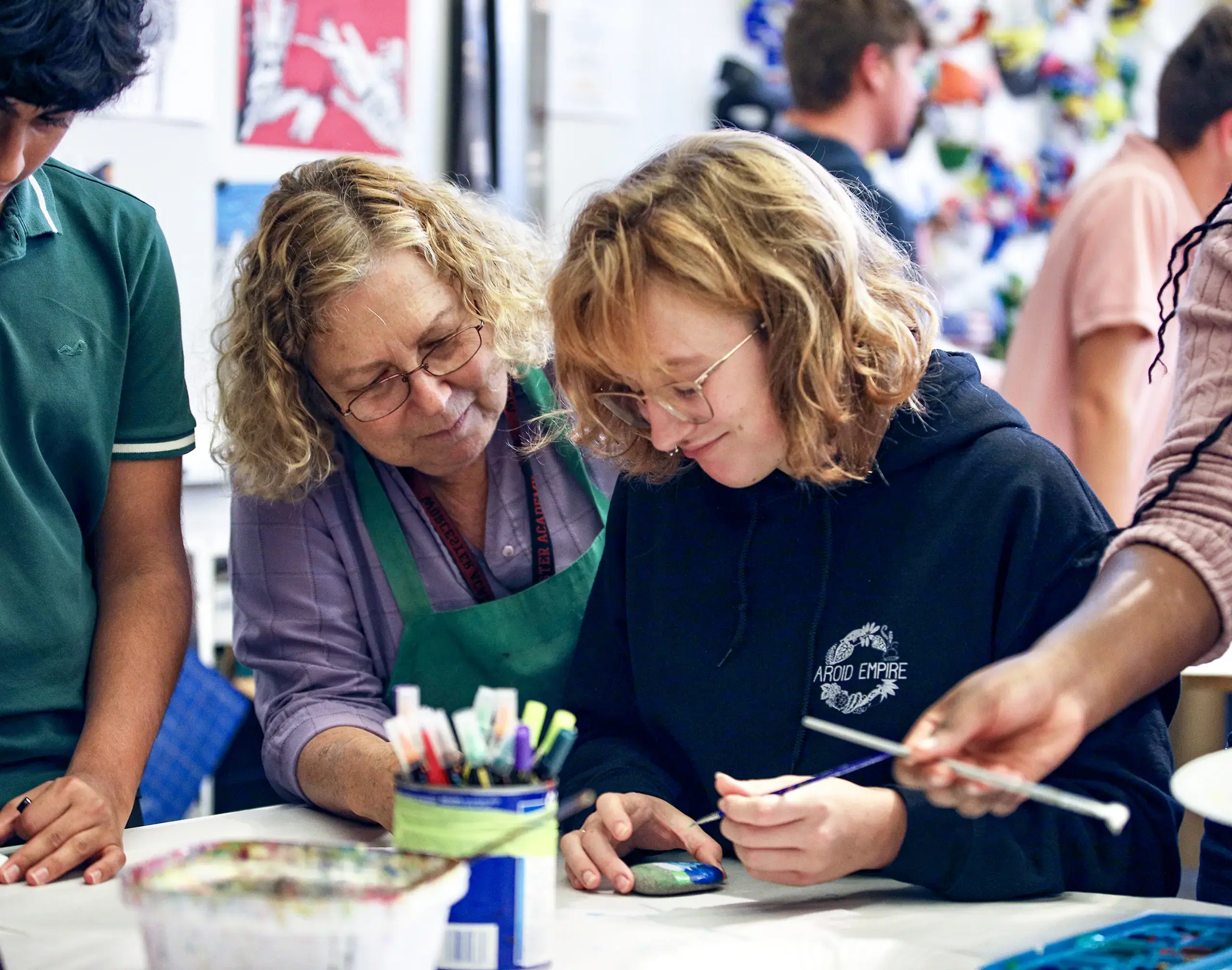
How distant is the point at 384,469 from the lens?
165 centimetres

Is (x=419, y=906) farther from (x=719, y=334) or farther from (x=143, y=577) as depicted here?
(x=143, y=577)

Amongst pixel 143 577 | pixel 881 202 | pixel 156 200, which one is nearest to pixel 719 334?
pixel 143 577

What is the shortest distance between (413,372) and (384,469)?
0.56ft

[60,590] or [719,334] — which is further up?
[719,334]

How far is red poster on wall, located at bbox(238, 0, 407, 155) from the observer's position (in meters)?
2.95

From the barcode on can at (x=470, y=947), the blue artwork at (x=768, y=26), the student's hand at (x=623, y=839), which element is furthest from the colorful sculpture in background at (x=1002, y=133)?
the barcode on can at (x=470, y=947)

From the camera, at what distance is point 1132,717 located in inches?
45.1

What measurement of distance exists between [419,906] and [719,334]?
617 millimetres

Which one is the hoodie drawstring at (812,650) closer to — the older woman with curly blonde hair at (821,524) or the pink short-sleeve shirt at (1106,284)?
Answer: the older woman with curly blonde hair at (821,524)

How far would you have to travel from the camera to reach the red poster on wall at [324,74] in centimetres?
295

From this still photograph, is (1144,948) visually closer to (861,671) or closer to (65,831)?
(861,671)

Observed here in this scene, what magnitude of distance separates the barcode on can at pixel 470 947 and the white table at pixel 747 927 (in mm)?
91

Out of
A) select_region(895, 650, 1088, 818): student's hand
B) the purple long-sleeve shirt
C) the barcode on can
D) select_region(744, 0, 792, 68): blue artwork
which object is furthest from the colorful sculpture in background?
the barcode on can

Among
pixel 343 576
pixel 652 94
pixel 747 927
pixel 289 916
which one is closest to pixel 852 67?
pixel 652 94
